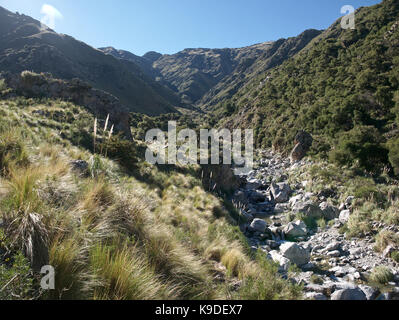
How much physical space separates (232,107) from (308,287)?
55.0 m

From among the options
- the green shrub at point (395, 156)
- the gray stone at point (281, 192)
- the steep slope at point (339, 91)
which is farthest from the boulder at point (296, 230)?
the steep slope at point (339, 91)

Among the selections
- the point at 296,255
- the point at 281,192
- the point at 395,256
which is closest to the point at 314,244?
the point at 296,255

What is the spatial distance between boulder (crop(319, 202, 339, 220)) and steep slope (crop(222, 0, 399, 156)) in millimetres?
7476

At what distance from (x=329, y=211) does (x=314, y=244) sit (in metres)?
3.16

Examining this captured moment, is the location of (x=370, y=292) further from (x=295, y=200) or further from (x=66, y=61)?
(x=66, y=61)

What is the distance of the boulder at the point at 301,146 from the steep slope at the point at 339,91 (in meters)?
1.46

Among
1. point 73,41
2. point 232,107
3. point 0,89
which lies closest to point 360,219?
point 0,89

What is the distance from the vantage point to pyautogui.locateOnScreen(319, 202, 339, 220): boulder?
32.9 ft

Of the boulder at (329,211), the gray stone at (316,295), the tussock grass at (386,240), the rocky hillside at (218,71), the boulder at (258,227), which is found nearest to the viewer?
the gray stone at (316,295)

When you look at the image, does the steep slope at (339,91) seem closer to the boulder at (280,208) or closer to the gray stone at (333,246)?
the boulder at (280,208)

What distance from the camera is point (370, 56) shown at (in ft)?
→ 89.2

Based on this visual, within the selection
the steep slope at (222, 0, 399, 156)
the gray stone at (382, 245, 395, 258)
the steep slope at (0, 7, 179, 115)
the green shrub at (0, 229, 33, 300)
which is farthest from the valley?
the steep slope at (0, 7, 179, 115)

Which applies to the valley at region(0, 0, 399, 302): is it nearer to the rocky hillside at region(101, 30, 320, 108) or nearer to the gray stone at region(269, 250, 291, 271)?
the gray stone at region(269, 250, 291, 271)

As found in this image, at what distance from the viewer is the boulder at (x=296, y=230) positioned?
29.1 ft
